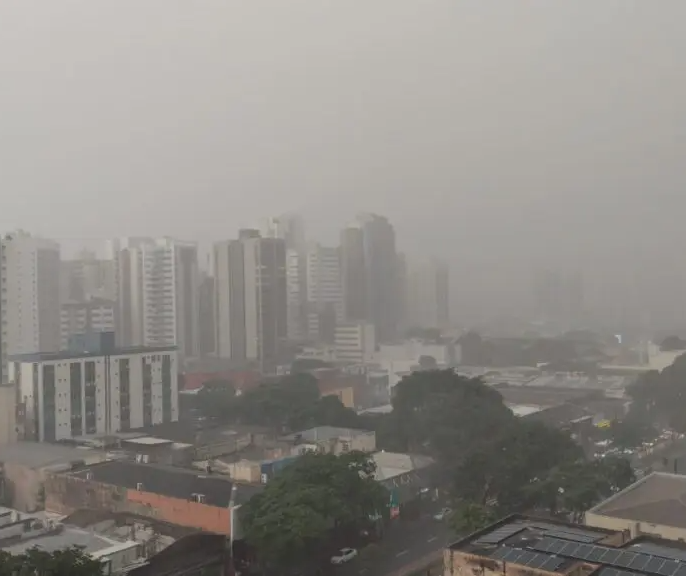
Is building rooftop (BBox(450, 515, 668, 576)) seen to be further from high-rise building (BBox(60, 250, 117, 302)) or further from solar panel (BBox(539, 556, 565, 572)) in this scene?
high-rise building (BBox(60, 250, 117, 302))

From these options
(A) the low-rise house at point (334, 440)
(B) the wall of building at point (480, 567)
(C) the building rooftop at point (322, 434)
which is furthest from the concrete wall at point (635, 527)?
(C) the building rooftop at point (322, 434)

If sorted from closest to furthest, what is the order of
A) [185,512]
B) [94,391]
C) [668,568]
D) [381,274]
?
[668,568] → [185,512] → [94,391] → [381,274]

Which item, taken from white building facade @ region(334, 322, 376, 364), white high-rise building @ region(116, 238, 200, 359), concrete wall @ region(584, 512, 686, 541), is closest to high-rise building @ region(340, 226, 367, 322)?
white building facade @ region(334, 322, 376, 364)

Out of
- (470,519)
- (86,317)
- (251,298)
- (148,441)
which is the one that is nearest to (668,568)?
(470,519)

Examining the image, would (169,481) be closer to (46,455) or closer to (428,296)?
(46,455)

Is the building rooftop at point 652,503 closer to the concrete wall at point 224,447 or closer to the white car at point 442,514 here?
the white car at point 442,514

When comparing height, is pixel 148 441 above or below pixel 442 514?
above
